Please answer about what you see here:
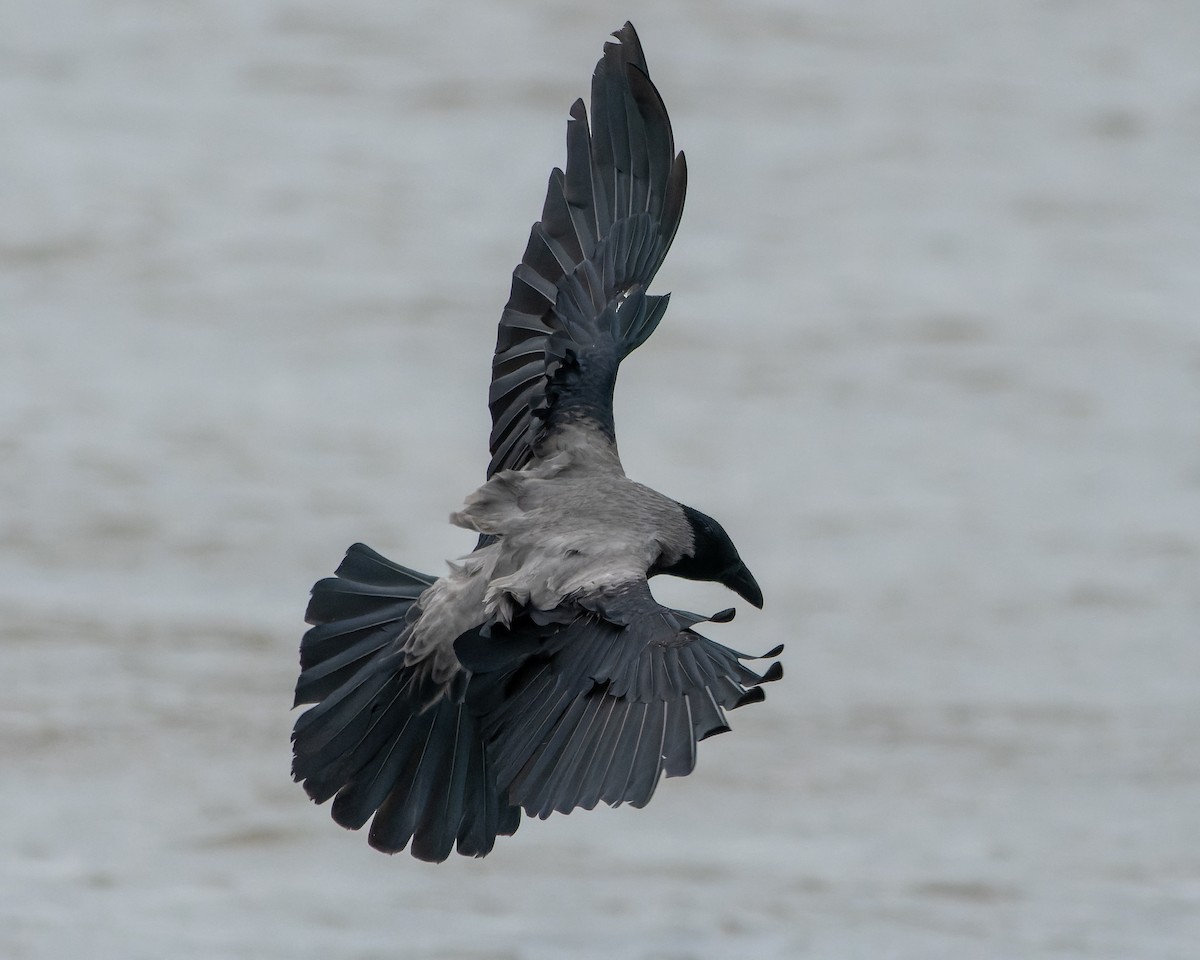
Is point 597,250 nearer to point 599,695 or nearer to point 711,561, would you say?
point 711,561

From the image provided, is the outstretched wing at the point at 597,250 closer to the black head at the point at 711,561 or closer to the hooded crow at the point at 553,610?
the hooded crow at the point at 553,610

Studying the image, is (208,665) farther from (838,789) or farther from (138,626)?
(838,789)

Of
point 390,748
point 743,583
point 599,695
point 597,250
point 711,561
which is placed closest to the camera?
point 599,695

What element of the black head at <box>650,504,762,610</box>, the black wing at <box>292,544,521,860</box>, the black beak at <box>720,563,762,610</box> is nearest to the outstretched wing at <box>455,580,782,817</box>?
the black wing at <box>292,544,521,860</box>

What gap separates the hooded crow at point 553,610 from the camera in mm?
5277

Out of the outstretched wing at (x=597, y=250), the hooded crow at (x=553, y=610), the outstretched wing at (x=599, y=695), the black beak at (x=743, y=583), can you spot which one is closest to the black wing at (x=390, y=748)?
the hooded crow at (x=553, y=610)

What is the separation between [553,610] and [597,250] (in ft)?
5.10

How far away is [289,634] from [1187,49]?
9.78 meters

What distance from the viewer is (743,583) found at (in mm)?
6691

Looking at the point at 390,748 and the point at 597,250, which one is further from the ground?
the point at 597,250

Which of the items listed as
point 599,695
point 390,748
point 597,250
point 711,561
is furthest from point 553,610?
point 597,250

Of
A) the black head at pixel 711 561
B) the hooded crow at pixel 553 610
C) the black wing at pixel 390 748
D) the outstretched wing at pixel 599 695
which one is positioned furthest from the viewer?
the black head at pixel 711 561

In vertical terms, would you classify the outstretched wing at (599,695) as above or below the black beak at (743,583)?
below

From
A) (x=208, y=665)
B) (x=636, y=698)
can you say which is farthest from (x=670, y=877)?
(x=636, y=698)
